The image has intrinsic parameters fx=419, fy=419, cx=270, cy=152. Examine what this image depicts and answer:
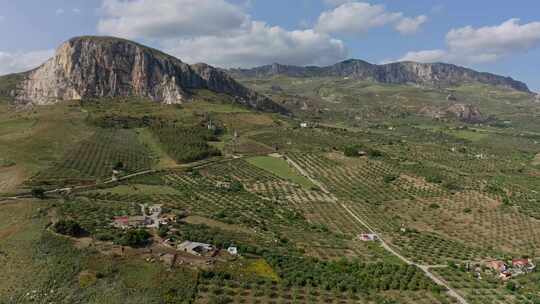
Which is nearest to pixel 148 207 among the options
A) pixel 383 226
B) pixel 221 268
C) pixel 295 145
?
pixel 221 268

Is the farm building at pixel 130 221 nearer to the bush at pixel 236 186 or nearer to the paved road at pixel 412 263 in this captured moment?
the bush at pixel 236 186

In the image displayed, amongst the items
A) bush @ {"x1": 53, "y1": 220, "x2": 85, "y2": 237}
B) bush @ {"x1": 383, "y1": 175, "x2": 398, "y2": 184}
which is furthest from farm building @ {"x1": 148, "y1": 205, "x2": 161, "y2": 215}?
bush @ {"x1": 383, "y1": 175, "x2": 398, "y2": 184}

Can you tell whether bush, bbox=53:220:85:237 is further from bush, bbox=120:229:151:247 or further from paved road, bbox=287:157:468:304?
paved road, bbox=287:157:468:304

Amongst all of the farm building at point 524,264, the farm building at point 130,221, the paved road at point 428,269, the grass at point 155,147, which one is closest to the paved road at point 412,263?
the paved road at point 428,269

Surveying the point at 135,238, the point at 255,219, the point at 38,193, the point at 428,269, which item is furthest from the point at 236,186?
the point at 428,269

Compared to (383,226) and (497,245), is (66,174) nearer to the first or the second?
(383,226)

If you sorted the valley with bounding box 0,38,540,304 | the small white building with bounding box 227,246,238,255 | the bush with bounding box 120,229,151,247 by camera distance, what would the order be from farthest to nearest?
the small white building with bounding box 227,246,238,255 → the bush with bounding box 120,229,151,247 → the valley with bounding box 0,38,540,304

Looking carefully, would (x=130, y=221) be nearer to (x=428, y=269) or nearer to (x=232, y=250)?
(x=232, y=250)
